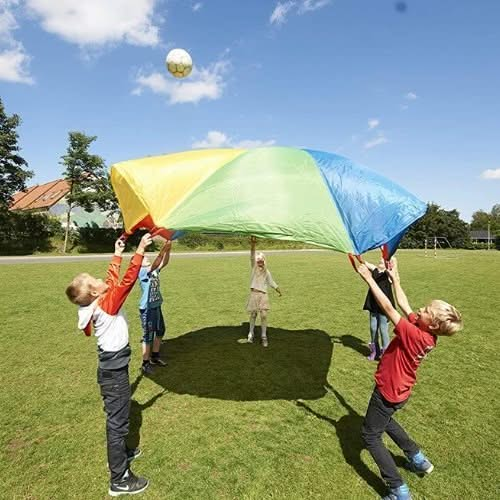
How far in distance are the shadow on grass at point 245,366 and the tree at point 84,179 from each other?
31.6m

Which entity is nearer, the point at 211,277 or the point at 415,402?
the point at 415,402

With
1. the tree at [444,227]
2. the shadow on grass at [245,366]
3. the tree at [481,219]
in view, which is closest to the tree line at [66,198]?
the shadow on grass at [245,366]

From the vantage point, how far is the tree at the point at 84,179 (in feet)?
120

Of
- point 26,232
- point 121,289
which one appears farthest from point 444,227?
point 121,289

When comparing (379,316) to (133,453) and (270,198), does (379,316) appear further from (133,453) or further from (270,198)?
(133,453)

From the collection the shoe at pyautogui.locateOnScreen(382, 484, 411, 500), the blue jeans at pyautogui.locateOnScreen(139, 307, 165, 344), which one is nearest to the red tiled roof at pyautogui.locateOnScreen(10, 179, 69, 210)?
the blue jeans at pyautogui.locateOnScreen(139, 307, 165, 344)

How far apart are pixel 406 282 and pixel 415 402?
1461 centimetres

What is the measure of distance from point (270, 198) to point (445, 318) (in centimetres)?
221

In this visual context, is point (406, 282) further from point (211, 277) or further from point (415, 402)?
point (415, 402)

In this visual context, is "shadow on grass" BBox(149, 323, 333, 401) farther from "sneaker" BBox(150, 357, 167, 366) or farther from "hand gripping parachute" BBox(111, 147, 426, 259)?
"hand gripping parachute" BBox(111, 147, 426, 259)

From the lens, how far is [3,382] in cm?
654

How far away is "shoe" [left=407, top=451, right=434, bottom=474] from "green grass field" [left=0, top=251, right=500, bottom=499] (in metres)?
→ 0.08

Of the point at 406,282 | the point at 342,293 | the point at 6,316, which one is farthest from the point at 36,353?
the point at 406,282

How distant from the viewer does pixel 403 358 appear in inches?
146
